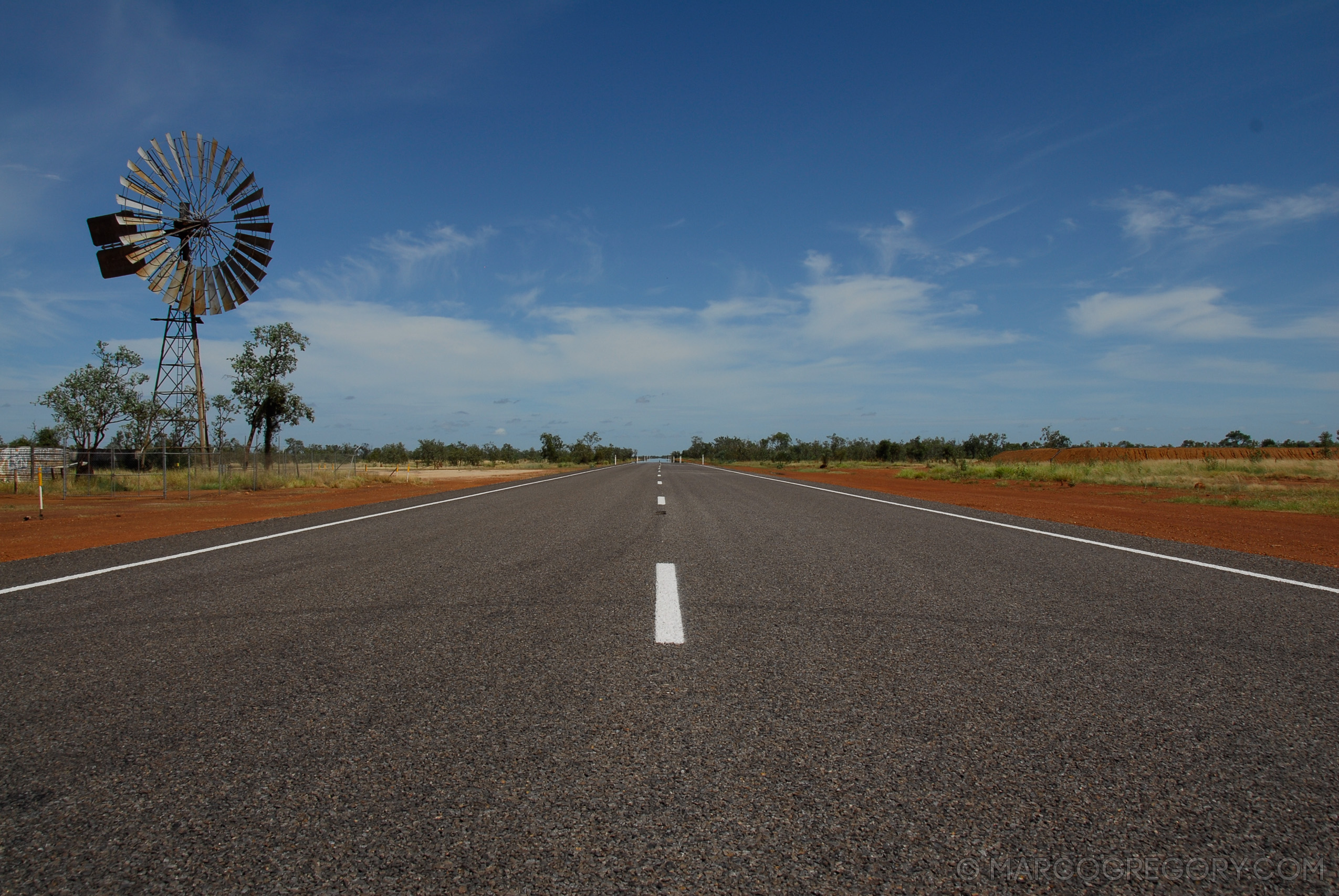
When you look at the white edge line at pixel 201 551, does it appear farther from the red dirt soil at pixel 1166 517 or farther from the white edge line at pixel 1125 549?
the red dirt soil at pixel 1166 517

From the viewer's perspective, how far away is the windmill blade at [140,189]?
2709 centimetres

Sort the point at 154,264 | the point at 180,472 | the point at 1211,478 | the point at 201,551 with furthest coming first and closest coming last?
the point at 1211,478 → the point at 154,264 → the point at 180,472 → the point at 201,551

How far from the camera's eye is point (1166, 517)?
1312 cm

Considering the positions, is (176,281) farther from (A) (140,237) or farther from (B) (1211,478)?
(B) (1211,478)

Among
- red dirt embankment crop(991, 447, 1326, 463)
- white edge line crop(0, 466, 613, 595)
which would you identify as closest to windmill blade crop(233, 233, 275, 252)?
white edge line crop(0, 466, 613, 595)

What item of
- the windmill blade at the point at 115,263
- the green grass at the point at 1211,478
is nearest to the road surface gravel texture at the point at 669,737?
the green grass at the point at 1211,478

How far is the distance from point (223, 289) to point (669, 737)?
34.1 m

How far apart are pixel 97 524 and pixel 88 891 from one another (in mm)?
13442

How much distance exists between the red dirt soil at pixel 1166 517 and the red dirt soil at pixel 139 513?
1413 cm

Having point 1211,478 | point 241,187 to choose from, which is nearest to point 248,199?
Result: point 241,187

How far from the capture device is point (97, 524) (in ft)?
39.3

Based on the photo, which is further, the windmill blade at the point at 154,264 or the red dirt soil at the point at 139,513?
the windmill blade at the point at 154,264

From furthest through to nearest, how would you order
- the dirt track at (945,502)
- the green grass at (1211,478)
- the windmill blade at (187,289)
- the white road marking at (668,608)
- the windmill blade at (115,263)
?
the windmill blade at (187,289) < the windmill blade at (115,263) < the green grass at (1211,478) < the dirt track at (945,502) < the white road marking at (668,608)

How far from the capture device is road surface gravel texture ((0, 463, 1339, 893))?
1.84 m
